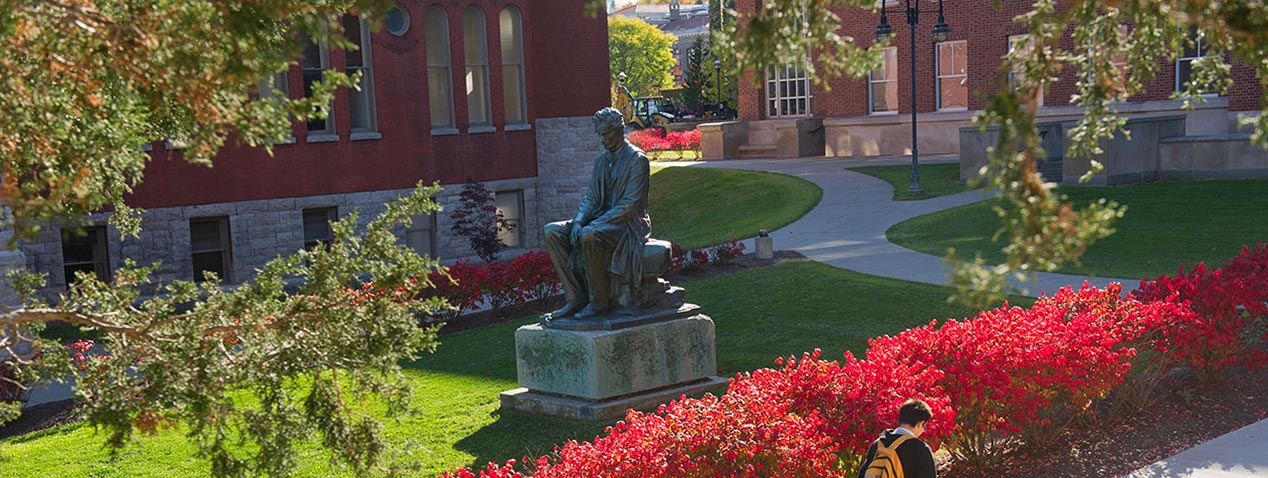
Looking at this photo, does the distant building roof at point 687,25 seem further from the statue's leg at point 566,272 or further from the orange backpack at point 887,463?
the orange backpack at point 887,463

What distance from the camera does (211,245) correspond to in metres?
24.4

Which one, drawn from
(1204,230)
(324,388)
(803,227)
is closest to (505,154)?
(803,227)

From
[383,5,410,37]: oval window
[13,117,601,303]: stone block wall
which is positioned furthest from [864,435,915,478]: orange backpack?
[383,5,410,37]: oval window

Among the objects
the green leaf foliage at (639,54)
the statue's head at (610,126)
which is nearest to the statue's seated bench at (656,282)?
the statue's head at (610,126)

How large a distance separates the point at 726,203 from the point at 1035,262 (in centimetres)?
2783

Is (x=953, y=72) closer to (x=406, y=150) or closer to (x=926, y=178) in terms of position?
(x=926, y=178)

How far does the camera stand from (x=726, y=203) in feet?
106

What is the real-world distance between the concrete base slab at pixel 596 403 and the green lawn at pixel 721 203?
1211 cm

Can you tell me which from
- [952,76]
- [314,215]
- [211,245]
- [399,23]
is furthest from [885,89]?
[211,245]

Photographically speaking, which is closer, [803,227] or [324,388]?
[324,388]

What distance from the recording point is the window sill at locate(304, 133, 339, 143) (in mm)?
25141

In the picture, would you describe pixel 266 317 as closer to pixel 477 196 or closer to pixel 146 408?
pixel 146 408

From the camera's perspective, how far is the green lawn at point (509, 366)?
11.1 meters

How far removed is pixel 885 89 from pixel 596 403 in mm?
31808
